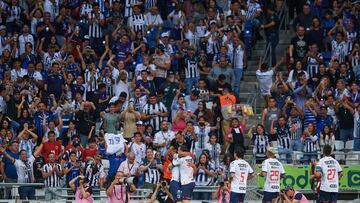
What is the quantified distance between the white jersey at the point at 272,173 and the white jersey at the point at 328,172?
894mm

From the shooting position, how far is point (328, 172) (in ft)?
108

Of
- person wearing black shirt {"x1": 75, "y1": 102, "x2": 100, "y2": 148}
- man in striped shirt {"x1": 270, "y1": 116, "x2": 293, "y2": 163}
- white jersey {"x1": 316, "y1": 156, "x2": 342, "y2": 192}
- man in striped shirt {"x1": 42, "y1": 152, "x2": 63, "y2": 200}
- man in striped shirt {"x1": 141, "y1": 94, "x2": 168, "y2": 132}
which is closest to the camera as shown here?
white jersey {"x1": 316, "y1": 156, "x2": 342, "y2": 192}

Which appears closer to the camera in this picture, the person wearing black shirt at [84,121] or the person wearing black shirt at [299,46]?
the person wearing black shirt at [84,121]

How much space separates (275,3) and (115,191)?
11482 mm

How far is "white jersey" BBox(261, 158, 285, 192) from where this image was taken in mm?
33031

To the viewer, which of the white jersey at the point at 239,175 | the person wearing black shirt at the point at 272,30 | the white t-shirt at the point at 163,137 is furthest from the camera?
the person wearing black shirt at the point at 272,30

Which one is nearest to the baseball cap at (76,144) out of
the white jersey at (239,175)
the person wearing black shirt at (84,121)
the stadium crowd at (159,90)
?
the stadium crowd at (159,90)

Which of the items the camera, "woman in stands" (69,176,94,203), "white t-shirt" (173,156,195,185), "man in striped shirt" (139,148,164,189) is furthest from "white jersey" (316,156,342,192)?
"woman in stands" (69,176,94,203)

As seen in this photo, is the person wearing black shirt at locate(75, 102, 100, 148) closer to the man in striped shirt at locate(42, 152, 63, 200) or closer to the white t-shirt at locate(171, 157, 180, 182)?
the man in striped shirt at locate(42, 152, 63, 200)

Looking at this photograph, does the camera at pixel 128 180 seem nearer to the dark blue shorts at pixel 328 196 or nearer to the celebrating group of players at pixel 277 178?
the celebrating group of players at pixel 277 178

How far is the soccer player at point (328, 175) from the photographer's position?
108 ft

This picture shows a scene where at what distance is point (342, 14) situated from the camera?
136 ft

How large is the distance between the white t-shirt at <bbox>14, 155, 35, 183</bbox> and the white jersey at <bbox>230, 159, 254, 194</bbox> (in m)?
5.24

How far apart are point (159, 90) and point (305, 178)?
519cm
